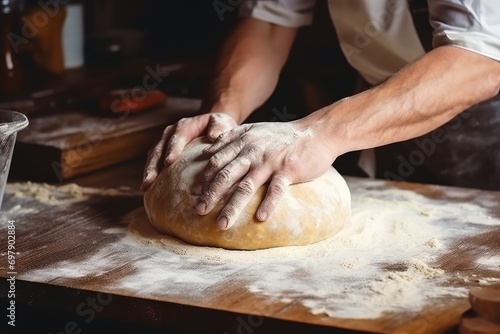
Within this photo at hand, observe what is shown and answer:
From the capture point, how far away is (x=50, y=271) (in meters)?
1.55

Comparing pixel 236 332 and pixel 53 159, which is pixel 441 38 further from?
pixel 53 159

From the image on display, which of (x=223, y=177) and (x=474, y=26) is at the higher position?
(x=474, y=26)

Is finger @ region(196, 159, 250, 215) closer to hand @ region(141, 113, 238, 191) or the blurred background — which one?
hand @ region(141, 113, 238, 191)

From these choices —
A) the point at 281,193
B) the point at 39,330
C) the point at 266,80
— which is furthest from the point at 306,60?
the point at 39,330

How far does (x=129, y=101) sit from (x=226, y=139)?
0.92 meters

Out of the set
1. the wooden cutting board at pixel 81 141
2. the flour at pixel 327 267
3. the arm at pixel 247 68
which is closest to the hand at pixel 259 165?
the flour at pixel 327 267

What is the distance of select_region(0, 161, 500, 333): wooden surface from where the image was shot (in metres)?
1.33

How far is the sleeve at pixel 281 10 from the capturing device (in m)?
2.44

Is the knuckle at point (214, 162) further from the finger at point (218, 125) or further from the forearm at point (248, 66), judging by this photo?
the forearm at point (248, 66)

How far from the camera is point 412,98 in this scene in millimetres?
1855

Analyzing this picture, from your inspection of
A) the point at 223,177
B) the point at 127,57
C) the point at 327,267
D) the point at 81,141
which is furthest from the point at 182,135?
the point at 127,57

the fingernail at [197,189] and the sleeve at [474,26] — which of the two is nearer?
the fingernail at [197,189]

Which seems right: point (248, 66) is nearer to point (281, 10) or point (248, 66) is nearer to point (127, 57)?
point (281, 10)

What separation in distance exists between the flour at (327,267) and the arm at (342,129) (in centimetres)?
12
